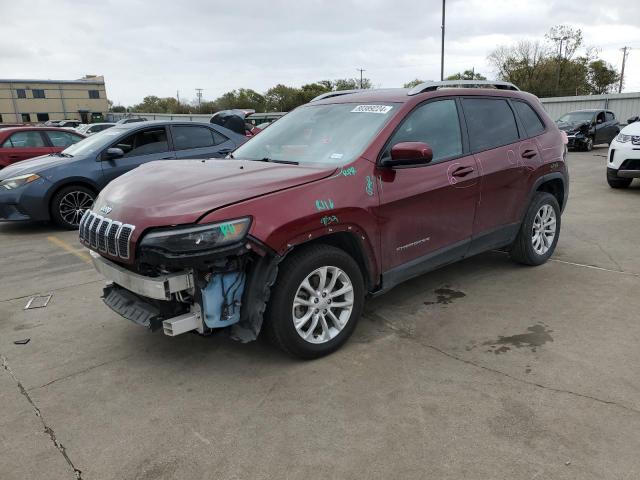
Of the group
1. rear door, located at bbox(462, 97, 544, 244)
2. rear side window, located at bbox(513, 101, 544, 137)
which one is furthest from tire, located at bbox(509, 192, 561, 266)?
rear side window, located at bbox(513, 101, 544, 137)

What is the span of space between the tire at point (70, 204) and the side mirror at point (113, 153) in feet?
1.99

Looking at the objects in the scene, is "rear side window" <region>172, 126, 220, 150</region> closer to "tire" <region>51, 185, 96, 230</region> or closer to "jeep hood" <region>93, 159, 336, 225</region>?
"tire" <region>51, 185, 96, 230</region>

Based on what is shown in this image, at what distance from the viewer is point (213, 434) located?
8.64ft

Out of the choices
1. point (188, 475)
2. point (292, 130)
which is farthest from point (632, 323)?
point (188, 475)

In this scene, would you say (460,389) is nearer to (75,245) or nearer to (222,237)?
(222,237)

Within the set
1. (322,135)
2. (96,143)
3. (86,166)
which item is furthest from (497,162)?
(96,143)

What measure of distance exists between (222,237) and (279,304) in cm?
56

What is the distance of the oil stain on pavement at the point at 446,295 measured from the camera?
4.33m

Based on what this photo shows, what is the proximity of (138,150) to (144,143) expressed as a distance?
0.49 feet

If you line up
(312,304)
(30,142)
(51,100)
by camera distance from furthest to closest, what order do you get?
(51,100) → (30,142) → (312,304)

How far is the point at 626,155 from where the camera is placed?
9.35 metres

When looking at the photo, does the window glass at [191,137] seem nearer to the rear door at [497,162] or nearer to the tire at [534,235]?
the rear door at [497,162]

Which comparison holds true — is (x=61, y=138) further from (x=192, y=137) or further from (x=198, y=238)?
(x=198, y=238)

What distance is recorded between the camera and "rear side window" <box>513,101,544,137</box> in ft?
16.1
